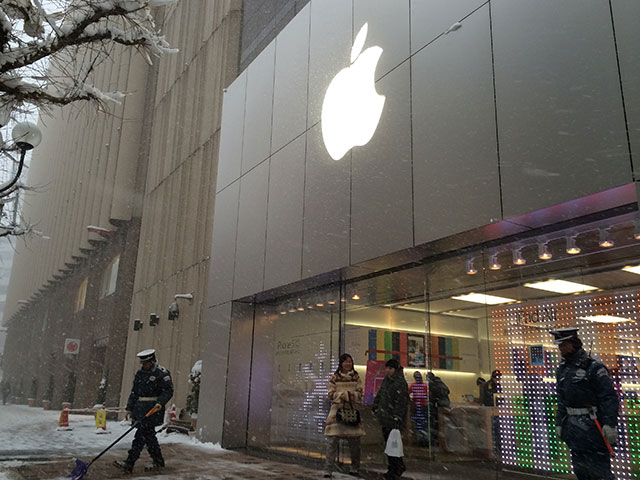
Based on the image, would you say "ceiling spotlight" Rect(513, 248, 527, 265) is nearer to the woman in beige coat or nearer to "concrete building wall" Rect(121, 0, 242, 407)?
the woman in beige coat

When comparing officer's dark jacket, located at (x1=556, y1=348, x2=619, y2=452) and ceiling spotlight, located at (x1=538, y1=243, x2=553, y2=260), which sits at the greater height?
ceiling spotlight, located at (x1=538, y1=243, x2=553, y2=260)

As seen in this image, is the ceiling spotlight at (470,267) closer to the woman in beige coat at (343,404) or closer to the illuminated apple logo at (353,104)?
the woman in beige coat at (343,404)

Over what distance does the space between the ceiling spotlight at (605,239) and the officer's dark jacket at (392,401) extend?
11.4 feet

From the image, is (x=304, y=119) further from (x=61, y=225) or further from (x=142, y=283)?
(x=61, y=225)

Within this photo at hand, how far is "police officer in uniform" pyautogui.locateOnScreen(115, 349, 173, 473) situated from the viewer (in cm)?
827

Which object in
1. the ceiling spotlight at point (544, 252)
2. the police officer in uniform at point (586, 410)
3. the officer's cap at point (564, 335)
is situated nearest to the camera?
the police officer in uniform at point (586, 410)

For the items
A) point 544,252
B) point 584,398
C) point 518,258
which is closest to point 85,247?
point 518,258

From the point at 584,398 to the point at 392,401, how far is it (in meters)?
3.33

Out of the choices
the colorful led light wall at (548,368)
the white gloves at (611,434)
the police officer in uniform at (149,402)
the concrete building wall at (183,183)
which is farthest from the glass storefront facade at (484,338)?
the concrete building wall at (183,183)

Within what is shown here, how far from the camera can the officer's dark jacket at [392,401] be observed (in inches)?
320

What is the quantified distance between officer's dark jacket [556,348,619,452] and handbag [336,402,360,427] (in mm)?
3305

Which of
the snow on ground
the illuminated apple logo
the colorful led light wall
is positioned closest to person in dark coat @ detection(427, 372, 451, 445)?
the colorful led light wall

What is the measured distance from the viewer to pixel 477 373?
747cm

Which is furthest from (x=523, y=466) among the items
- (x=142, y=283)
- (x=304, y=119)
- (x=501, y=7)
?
(x=142, y=283)
